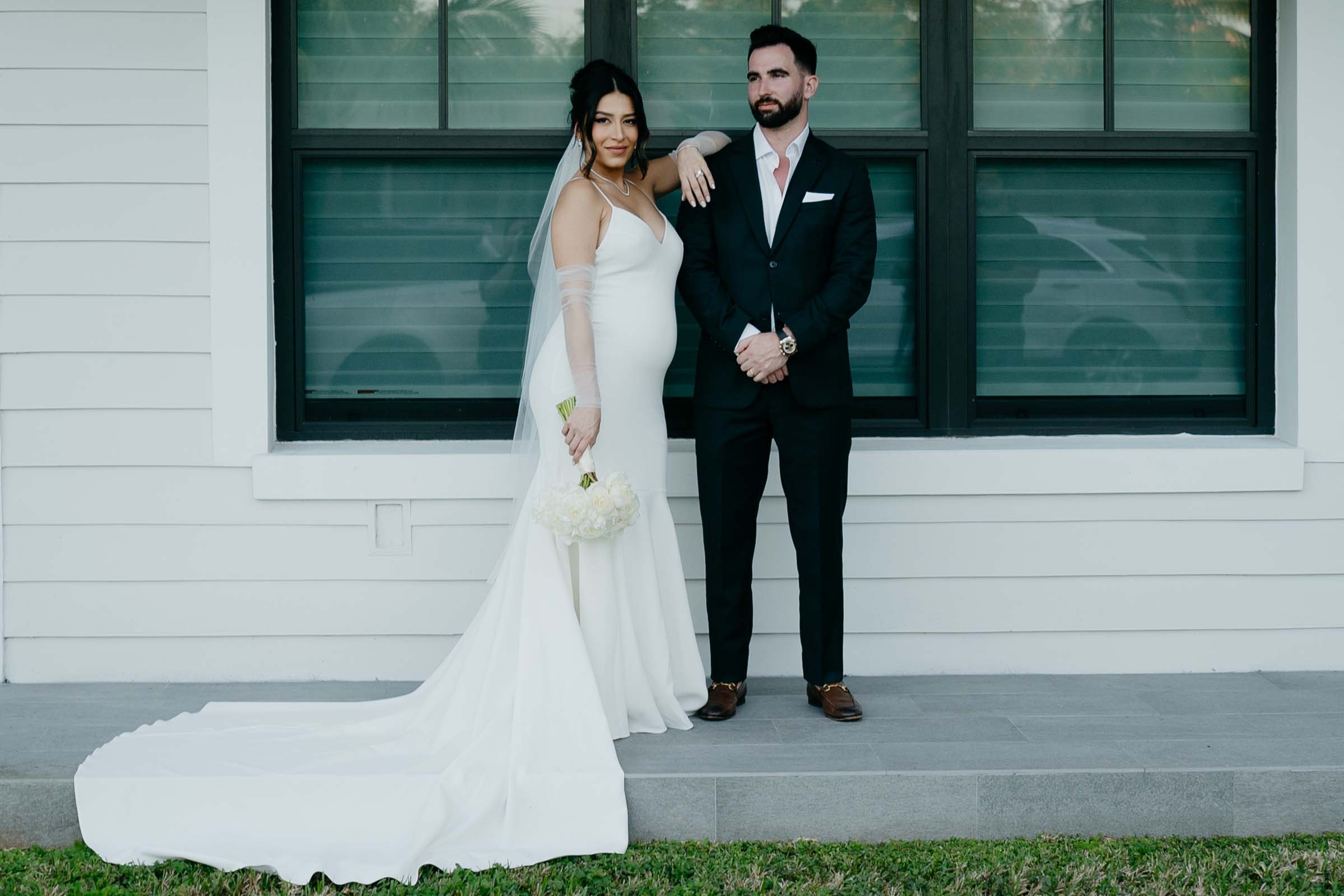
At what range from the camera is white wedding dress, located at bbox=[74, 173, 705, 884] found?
9.78 feet

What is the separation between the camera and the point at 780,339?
138 inches

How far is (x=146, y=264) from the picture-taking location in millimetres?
4008

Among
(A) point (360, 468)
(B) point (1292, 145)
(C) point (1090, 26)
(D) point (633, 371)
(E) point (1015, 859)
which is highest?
(C) point (1090, 26)

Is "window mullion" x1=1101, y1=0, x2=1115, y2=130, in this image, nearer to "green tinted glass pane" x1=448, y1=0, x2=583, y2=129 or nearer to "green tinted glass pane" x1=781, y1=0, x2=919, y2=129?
"green tinted glass pane" x1=781, y1=0, x2=919, y2=129

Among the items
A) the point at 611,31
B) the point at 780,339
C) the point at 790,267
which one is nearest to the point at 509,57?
the point at 611,31

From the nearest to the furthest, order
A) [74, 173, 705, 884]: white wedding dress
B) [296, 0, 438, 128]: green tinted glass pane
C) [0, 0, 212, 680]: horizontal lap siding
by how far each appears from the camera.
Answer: [74, 173, 705, 884]: white wedding dress, [0, 0, 212, 680]: horizontal lap siding, [296, 0, 438, 128]: green tinted glass pane

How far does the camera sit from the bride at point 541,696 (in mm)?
2990

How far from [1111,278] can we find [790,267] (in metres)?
1.36

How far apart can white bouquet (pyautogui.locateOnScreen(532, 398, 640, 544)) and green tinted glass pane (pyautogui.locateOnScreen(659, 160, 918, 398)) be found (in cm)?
99

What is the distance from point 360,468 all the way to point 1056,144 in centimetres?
245

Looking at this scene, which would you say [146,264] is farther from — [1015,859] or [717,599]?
[1015,859]

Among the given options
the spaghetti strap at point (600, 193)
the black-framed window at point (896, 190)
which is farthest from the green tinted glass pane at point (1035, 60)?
the spaghetti strap at point (600, 193)

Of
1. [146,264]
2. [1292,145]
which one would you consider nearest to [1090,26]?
[1292,145]

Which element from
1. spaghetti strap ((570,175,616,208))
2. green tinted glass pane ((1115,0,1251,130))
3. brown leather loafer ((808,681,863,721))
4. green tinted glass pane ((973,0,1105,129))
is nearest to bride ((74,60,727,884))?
spaghetti strap ((570,175,616,208))
